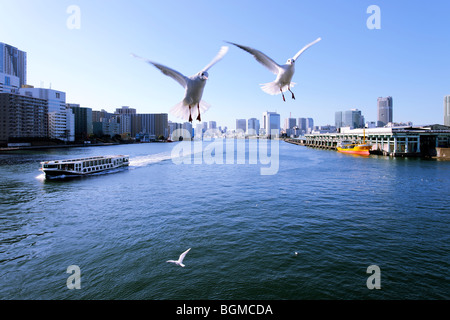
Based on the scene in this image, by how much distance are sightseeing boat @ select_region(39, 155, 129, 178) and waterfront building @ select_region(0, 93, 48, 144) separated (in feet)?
266

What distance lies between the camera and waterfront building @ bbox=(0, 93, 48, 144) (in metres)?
103

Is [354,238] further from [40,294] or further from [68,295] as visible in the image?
[40,294]

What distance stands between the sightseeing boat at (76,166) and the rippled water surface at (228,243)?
9415 millimetres

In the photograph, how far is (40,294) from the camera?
1075cm

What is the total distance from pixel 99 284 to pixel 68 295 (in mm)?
1128

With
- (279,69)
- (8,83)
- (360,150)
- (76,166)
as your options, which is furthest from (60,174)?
(8,83)

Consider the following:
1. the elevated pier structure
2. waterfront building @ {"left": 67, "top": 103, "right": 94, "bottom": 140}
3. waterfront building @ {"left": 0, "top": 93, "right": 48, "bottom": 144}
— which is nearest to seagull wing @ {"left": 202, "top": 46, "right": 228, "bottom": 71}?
the elevated pier structure

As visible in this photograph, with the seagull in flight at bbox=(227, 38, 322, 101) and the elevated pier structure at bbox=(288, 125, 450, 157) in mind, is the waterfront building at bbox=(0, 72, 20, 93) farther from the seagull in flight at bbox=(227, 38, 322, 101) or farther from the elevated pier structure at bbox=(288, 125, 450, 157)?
the seagull in flight at bbox=(227, 38, 322, 101)

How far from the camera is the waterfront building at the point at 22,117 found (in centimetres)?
10275

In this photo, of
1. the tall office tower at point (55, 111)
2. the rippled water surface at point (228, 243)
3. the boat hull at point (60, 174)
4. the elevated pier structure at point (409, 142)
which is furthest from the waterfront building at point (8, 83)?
the elevated pier structure at point (409, 142)

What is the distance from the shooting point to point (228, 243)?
14992mm

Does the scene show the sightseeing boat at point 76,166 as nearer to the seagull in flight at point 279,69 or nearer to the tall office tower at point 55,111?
the seagull in flight at point 279,69

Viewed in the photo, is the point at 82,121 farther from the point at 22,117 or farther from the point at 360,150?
the point at 360,150

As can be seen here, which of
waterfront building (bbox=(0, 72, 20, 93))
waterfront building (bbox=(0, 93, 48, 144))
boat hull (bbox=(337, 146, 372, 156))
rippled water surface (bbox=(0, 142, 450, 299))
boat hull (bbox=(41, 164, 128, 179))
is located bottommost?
rippled water surface (bbox=(0, 142, 450, 299))
